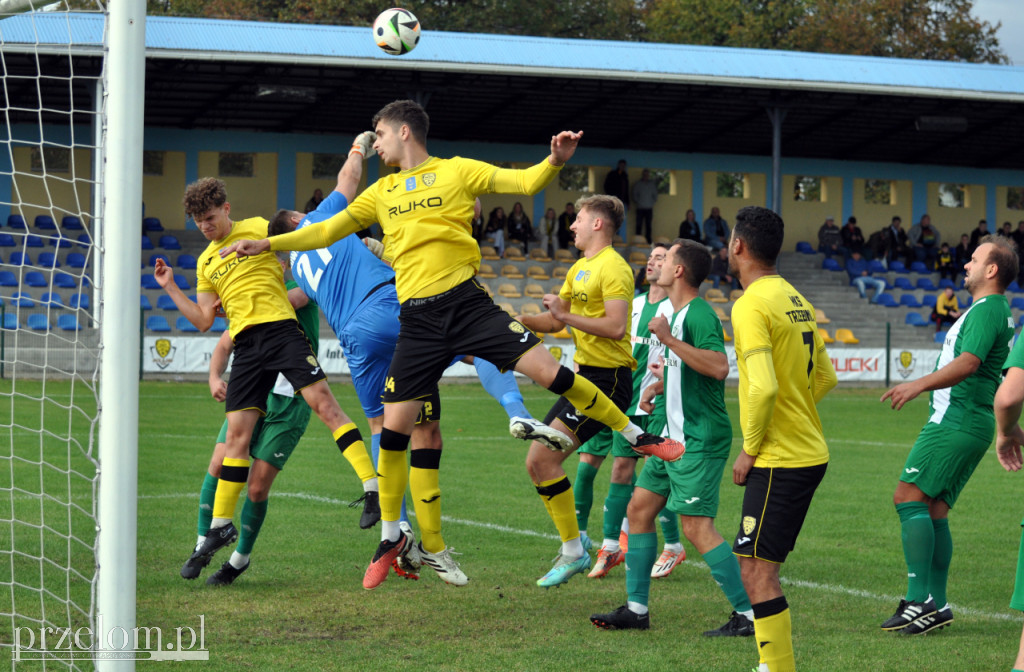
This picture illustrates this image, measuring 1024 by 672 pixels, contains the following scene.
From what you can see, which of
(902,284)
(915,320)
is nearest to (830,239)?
(902,284)

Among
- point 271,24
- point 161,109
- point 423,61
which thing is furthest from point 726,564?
point 161,109

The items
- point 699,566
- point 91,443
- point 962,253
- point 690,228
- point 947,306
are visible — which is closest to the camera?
point 91,443

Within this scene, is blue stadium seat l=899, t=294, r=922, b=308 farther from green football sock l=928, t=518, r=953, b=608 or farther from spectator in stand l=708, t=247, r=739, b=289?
green football sock l=928, t=518, r=953, b=608

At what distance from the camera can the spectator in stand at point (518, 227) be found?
30906 millimetres

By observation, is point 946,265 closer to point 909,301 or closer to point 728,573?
point 909,301

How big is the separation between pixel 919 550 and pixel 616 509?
79.6 inches

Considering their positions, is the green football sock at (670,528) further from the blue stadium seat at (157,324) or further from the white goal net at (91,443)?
the blue stadium seat at (157,324)

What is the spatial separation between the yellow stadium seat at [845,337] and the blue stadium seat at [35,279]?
63.3 feet

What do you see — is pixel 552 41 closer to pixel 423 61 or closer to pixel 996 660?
pixel 423 61

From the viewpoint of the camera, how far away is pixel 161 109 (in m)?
29.4

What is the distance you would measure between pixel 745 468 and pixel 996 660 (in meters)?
1.73

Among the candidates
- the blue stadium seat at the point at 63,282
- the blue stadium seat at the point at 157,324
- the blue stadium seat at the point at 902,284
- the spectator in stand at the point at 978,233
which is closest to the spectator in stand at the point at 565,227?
the blue stadium seat at the point at 902,284

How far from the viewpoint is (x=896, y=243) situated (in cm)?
3481

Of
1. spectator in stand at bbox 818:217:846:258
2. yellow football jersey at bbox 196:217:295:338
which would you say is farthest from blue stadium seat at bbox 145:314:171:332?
spectator in stand at bbox 818:217:846:258
